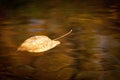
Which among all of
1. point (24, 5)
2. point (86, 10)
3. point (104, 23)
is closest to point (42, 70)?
point (104, 23)

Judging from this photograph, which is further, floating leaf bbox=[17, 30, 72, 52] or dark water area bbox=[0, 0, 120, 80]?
floating leaf bbox=[17, 30, 72, 52]

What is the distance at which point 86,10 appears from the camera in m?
3.80

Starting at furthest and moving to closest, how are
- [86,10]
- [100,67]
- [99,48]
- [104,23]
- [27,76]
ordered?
[86,10]
[104,23]
[99,48]
[100,67]
[27,76]

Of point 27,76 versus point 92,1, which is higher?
point 92,1

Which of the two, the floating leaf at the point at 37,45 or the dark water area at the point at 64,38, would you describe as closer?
the dark water area at the point at 64,38

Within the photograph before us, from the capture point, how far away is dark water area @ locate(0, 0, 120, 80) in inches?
88.0

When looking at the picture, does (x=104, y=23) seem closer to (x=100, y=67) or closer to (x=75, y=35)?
(x=75, y=35)

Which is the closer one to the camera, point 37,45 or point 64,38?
point 37,45

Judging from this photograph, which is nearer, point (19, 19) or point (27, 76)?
point (27, 76)

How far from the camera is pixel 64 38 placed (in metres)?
2.91

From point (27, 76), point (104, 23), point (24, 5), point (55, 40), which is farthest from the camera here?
point (24, 5)

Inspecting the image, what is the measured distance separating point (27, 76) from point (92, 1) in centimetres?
254

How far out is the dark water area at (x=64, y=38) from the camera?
7.33ft

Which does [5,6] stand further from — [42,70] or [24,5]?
[42,70]
